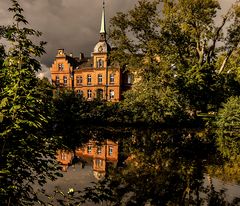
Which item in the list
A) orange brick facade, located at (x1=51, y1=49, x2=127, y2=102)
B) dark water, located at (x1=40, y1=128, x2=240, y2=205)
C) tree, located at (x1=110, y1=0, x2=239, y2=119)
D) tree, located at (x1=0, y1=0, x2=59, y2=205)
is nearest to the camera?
tree, located at (x1=0, y1=0, x2=59, y2=205)

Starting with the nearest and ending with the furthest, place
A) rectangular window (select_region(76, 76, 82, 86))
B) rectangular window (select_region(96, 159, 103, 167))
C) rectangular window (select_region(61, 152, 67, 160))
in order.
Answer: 1. rectangular window (select_region(96, 159, 103, 167))
2. rectangular window (select_region(61, 152, 67, 160))
3. rectangular window (select_region(76, 76, 82, 86))

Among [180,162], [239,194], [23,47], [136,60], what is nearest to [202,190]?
[239,194]

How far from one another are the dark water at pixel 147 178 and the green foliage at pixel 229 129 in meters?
1.18

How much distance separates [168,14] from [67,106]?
14.7 metres

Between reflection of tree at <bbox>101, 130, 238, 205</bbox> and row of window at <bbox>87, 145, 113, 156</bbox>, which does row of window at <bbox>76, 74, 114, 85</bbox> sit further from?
reflection of tree at <bbox>101, 130, 238, 205</bbox>

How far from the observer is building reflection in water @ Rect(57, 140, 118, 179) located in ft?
38.9

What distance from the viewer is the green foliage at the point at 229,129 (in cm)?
1639

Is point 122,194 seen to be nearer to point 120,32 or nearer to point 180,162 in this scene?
point 180,162

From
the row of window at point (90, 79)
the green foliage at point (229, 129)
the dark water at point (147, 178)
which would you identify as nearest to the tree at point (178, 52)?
the green foliage at point (229, 129)

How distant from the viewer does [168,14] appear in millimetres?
30297

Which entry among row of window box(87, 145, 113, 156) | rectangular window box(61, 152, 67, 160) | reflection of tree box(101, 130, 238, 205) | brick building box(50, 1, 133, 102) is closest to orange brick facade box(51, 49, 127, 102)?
brick building box(50, 1, 133, 102)

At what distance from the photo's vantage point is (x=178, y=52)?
31.3m

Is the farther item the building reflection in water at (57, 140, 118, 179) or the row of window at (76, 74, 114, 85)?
the row of window at (76, 74, 114, 85)

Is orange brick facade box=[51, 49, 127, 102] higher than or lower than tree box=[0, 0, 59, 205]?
higher
